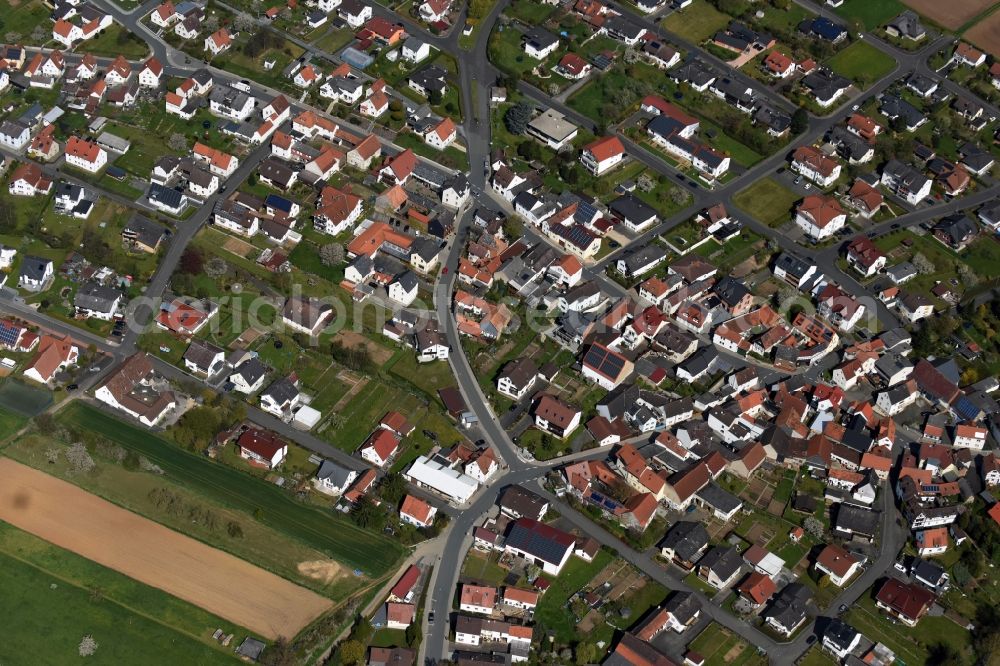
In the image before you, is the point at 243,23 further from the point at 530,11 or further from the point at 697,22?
the point at 697,22

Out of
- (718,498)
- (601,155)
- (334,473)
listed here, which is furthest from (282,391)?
(601,155)

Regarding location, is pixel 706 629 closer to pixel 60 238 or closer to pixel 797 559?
pixel 797 559

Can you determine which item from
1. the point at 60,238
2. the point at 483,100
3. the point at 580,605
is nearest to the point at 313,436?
the point at 580,605

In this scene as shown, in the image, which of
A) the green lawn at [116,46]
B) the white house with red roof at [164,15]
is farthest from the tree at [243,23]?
the green lawn at [116,46]

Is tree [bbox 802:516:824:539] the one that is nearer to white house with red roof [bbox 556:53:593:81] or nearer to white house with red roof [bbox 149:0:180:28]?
white house with red roof [bbox 556:53:593:81]

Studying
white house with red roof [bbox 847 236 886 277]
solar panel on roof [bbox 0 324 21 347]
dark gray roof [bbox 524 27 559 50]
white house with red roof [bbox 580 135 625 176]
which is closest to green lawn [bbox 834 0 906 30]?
dark gray roof [bbox 524 27 559 50]
